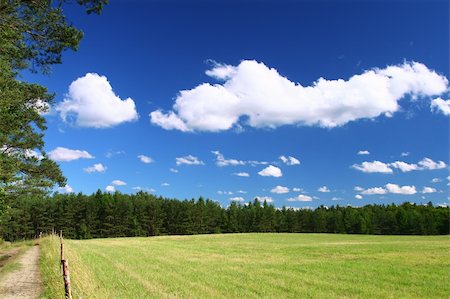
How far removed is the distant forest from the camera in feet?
370

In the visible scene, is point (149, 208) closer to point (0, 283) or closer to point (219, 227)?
point (219, 227)

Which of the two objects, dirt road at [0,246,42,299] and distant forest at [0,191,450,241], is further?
distant forest at [0,191,450,241]

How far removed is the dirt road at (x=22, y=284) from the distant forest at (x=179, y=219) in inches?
3529

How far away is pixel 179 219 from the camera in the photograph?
12438 cm

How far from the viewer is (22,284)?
1730 centimetres

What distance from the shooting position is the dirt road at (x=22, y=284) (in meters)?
15.1

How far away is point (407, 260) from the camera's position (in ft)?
101

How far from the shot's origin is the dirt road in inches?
593

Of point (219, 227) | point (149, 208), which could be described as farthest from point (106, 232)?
point (219, 227)

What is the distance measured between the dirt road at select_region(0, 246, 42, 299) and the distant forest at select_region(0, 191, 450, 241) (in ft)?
294

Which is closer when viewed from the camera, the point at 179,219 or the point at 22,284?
the point at 22,284

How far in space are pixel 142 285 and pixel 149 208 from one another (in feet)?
354

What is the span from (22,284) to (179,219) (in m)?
108

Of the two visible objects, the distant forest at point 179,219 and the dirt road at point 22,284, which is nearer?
the dirt road at point 22,284
